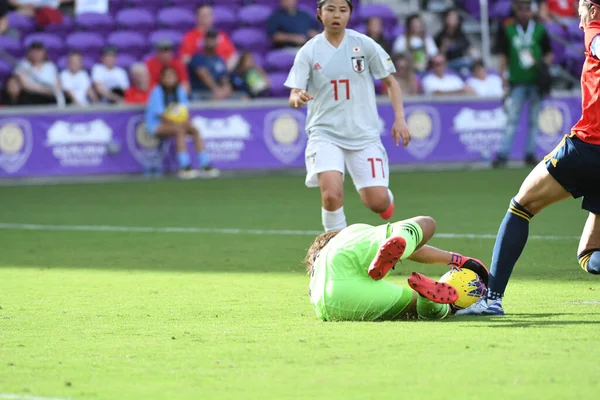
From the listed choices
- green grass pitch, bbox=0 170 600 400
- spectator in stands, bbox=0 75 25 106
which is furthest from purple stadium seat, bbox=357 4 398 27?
green grass pitch, bbox=0 170 600 400

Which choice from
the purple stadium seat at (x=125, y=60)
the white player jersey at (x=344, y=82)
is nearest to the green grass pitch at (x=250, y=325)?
the white player jersey at (x=344, y=82)

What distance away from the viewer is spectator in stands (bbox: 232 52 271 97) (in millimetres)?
20656

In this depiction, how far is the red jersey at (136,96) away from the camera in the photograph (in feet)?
66.8

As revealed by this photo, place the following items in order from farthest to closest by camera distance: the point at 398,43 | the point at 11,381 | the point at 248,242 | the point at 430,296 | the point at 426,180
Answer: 1. the point at 398,43
2. the point at 426,180
3. the point at 248,242
4. the point at 430,296
5. the point at 11,381

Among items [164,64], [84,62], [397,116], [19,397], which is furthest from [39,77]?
[19,397]

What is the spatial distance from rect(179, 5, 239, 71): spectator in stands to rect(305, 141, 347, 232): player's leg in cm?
1188

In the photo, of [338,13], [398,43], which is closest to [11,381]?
[338,13]

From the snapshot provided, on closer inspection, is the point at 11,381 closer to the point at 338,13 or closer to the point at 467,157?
the point at 338,13

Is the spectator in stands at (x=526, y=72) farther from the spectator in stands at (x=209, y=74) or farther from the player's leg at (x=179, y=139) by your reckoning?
the player's leg at (x=179, y=139)

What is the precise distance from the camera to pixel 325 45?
970cm

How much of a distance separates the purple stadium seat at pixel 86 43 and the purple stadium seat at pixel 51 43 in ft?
0.60

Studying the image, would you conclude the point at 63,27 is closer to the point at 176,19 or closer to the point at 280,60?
the point at 176,19

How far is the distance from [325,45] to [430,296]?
3.92 meters

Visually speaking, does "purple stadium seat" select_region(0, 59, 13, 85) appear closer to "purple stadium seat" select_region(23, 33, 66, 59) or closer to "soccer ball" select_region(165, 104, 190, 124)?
"purple stadium seat" select_region(23, 33, 66, 59)
